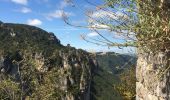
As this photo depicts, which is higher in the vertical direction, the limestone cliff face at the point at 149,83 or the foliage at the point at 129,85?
the limestone cliff face at the point at 149,83

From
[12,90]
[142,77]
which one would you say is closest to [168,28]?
[142,77]

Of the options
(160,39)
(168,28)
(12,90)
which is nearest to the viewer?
(168,28)

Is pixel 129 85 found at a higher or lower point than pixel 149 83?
lower

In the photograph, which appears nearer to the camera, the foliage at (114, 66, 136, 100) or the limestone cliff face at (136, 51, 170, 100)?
the limestone cliff face at (136, 51, 170, 100)

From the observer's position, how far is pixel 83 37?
8195 millimetres

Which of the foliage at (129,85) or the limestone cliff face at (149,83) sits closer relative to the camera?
the limestone cliff face at (149,83)

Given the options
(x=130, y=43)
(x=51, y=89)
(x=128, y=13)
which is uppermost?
(x=128, y=13)

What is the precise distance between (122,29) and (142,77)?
3744 mm

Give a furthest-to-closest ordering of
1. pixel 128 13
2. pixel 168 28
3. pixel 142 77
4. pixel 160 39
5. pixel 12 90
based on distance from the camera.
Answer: pixel 12 90
pixel 142 77
pixel 128 13
pixel 160 39
pixel 168 28

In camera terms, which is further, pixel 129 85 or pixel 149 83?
pixel 129 85

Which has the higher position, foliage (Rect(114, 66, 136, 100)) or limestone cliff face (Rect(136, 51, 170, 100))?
limestone cliff face (Rect(136, 51, 170, 100))

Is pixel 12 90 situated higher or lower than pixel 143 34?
lower

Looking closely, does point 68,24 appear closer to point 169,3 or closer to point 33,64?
point 169,3

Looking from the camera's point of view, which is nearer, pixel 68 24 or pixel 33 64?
pixel 68 24
